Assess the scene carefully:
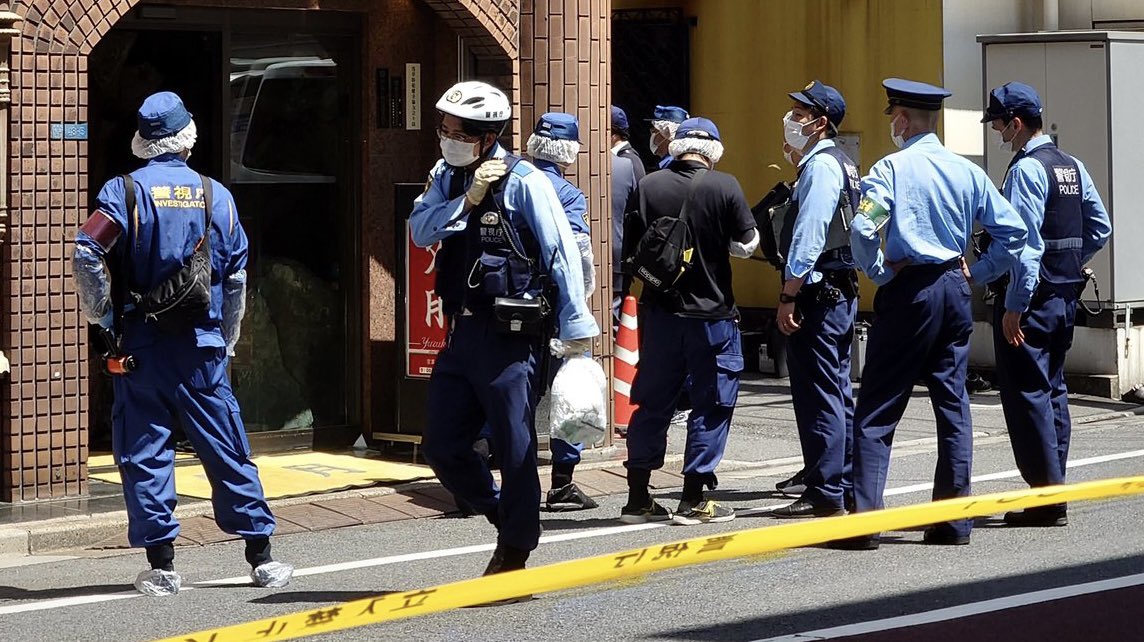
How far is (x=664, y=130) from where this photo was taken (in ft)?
39.0

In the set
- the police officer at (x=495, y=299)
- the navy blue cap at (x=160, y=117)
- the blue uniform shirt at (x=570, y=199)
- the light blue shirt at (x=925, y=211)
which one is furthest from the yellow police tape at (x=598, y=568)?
the blue uniform shirt at (x=570, y=199)

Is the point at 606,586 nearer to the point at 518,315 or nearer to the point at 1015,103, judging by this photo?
the point at 518,315

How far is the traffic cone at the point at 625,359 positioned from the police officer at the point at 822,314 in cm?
229

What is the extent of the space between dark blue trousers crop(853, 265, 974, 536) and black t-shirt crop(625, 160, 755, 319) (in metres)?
0.98

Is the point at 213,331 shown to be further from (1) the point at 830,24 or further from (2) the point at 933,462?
(1) the point at 830,24

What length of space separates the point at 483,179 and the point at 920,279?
2.06 meters

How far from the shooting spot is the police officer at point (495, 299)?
713cm

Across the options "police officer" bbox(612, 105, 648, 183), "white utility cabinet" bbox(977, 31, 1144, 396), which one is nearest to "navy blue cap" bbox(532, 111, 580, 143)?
"police officer" bbox(612, 105, 648, 183)

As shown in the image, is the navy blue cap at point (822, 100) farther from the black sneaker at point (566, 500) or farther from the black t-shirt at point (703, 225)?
the black sneaker at point (566, 500)

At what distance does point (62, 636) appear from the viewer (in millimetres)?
6820

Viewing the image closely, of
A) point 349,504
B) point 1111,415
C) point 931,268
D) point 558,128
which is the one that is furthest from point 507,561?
point 1111,415

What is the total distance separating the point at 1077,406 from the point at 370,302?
5.28 m

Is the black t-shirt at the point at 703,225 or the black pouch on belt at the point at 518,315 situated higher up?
the black t-shirt at the point at 703,225

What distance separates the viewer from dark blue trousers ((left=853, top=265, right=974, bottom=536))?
8.07 metres
